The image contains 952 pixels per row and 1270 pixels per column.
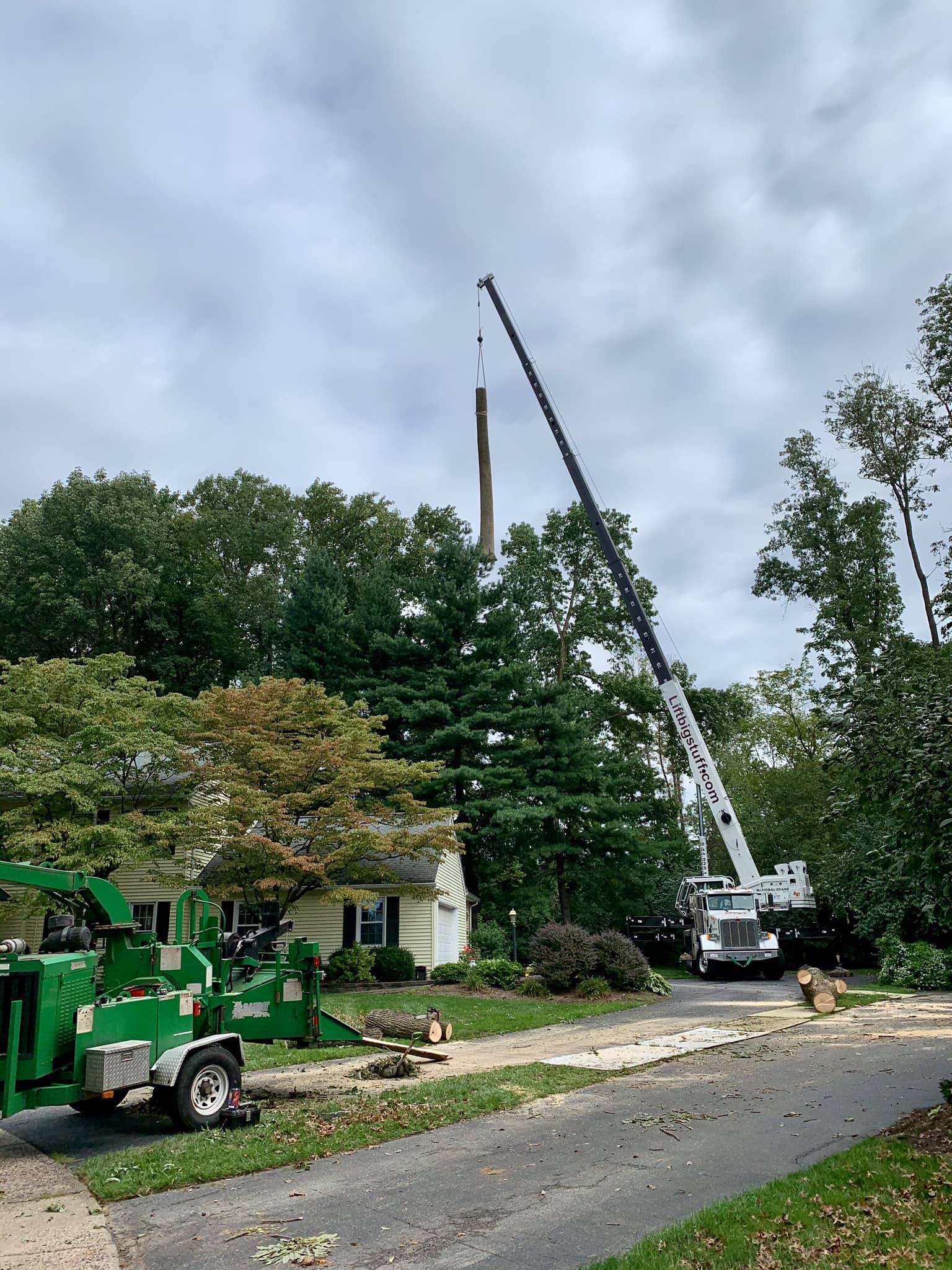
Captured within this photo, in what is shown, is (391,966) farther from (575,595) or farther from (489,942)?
(575,595)

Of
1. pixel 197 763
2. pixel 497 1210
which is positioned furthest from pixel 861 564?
pixel 497 1210

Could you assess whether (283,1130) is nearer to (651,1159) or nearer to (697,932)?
(651,1159)

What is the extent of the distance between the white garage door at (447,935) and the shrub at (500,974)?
13.8 ft

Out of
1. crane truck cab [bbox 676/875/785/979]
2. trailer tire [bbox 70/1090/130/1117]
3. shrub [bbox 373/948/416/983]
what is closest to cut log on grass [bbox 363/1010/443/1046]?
trailer tire [bbox 70/1090/130/1117]

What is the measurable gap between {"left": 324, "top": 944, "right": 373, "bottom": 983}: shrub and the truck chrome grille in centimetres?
980

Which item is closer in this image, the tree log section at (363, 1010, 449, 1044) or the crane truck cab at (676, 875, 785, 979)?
the tree log section at (363, 1010, 449, 1044)

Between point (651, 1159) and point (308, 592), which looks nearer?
point (651, 1159)

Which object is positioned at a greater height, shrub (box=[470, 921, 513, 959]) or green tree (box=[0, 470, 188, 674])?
green tree (box=[0, 470, 188, 674])

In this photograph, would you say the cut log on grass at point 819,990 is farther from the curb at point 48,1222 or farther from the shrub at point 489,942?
the curb at point 48,1222

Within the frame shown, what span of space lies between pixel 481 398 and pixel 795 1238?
1122 inches

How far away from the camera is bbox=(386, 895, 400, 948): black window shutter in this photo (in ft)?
85.2

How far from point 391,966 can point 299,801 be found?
5993 mm

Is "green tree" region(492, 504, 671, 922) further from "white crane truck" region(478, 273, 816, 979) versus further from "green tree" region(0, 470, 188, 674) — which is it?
"green tree" region(0, 470, 188, 674)

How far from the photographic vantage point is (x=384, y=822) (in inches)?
982
